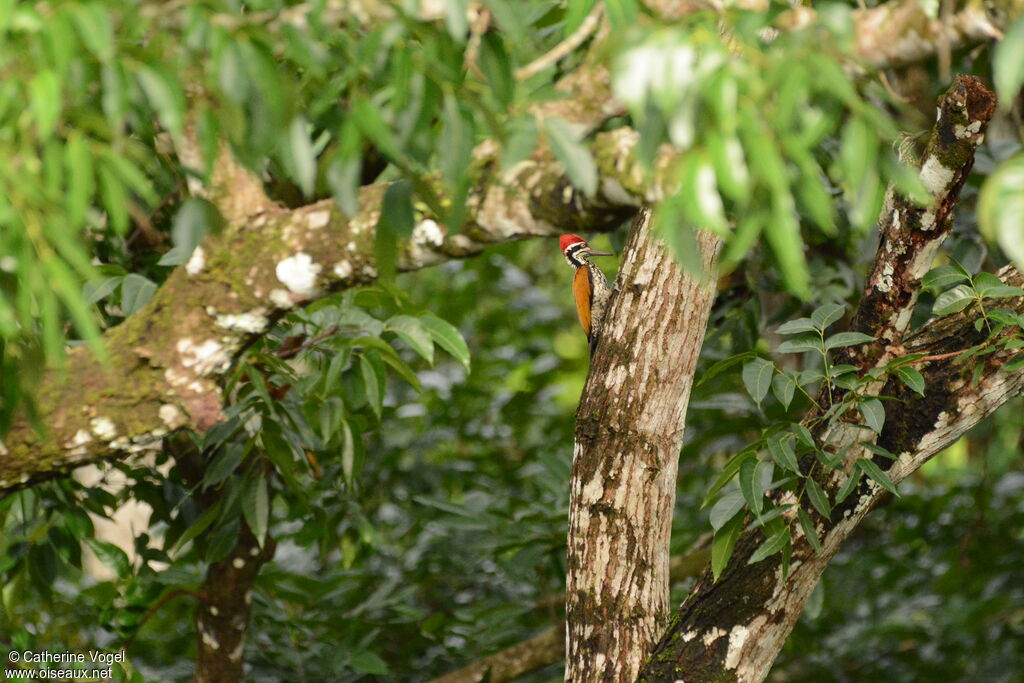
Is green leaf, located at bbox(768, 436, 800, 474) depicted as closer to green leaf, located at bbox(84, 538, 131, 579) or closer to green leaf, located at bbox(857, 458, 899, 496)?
green leaf, located at bbox(857, 458, 899, 496)

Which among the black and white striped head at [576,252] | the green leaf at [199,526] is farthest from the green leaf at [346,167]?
the black and white striped head at [576,252]

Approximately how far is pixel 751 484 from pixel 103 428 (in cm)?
124

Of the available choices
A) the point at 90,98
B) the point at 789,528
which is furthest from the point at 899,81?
the point at 90,98

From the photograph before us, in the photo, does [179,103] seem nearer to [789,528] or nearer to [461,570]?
[789,528]

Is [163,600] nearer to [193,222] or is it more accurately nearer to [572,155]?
[193,222]

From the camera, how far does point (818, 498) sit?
206 cm

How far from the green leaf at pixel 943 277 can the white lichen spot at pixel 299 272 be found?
1209 millimetres

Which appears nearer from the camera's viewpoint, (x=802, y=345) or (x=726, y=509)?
(x=726, y=509)

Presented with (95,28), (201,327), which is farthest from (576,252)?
(95,28)

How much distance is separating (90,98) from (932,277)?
1.59 m

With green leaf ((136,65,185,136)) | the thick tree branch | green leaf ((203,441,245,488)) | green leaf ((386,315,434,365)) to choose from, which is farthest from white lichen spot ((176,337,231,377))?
green leaf ((136,65,185,136))

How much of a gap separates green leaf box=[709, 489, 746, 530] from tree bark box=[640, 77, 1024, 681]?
0.52 ft

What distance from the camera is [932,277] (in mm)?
2107

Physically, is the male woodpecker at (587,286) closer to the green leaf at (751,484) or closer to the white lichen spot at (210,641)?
the green leaf at (751,484)
